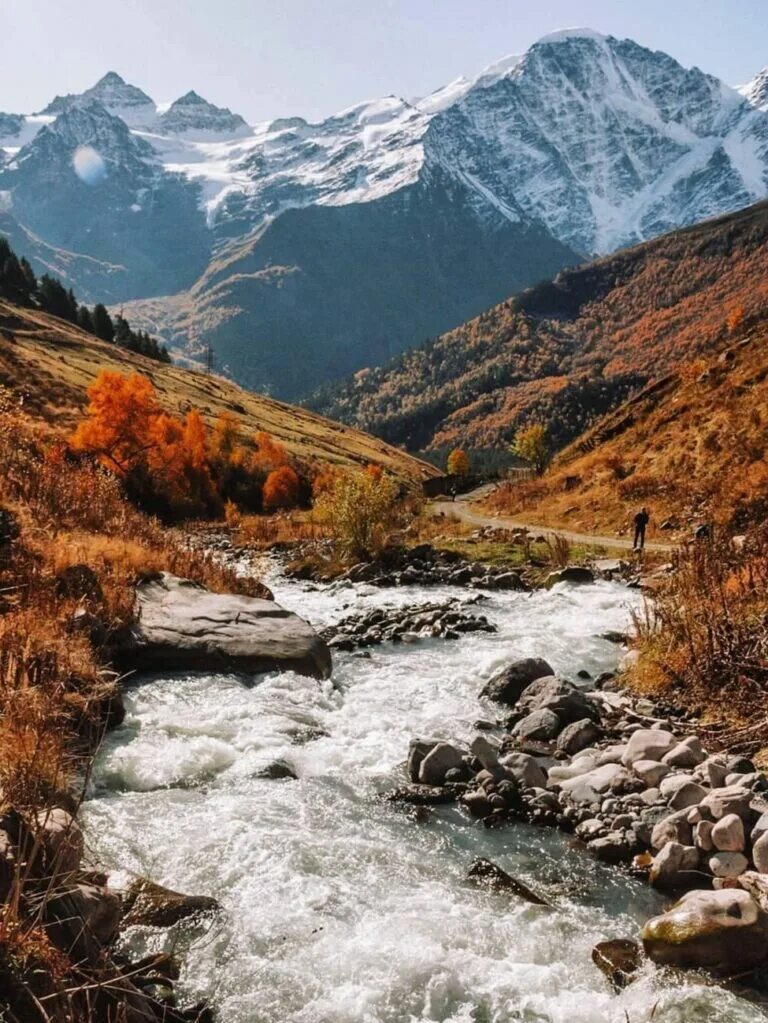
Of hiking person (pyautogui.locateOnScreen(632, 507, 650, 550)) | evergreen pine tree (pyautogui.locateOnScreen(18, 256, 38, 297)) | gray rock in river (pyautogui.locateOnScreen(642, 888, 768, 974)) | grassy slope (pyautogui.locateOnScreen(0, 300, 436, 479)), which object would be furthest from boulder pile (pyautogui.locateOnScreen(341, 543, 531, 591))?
evergreen pine tree (pyautogui.locateOnScreen(18, 256, 38, 297))

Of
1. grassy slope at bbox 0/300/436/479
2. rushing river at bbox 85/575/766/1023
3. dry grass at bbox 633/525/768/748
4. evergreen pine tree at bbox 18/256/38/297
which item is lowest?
rushing river at bbox 85/575/766/1023

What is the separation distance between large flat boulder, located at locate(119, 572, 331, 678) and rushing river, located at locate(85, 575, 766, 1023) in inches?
43.3

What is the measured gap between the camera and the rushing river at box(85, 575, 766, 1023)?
684 centimetres

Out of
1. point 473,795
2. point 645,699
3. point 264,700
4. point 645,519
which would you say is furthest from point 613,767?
point 645,519

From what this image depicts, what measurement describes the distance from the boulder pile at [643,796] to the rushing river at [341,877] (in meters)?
0.36

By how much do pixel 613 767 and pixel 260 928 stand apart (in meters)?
5.98

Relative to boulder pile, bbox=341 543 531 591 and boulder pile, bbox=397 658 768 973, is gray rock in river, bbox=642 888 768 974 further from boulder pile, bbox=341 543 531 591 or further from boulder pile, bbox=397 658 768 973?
boulder pile, bbox=341 543 531 591

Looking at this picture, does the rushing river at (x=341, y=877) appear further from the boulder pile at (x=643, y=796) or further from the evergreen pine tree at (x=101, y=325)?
the evergreen pine tree at (x=101, y=325)

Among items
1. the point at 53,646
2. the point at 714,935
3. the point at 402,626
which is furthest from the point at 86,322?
the point at 714,935

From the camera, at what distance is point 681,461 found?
4191cm

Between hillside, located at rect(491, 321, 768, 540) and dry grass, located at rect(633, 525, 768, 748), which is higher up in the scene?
hillside, located at rect(491, 321, 768, 540)

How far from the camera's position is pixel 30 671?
36.2 ft

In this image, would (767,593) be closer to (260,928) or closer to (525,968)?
(525,968)

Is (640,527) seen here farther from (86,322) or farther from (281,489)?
(86,322)
